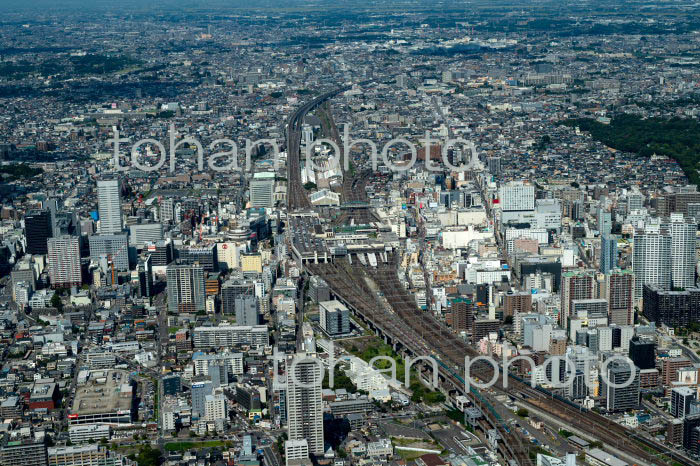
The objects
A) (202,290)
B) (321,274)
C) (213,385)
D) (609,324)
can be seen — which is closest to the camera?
(213,385)

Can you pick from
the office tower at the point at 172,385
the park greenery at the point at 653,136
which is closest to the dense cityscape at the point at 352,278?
the office tower at the point at 172,385

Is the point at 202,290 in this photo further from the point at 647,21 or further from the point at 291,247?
the point at 647,21

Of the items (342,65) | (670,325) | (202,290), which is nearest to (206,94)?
(342,65)

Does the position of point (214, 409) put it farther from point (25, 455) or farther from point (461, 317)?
point (461, 317)

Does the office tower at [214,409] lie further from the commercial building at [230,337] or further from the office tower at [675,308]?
the office tower at [675,308]

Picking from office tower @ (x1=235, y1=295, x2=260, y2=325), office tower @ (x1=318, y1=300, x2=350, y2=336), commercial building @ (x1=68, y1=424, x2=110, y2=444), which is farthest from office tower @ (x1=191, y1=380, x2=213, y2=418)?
office tower @ (x1=318, y1=300, x2=350, y2=336)

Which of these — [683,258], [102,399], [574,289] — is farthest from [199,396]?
[683,258]
